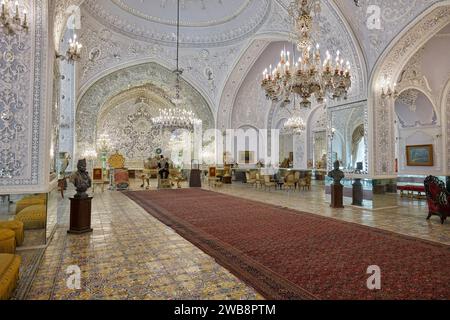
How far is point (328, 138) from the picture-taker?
816cm

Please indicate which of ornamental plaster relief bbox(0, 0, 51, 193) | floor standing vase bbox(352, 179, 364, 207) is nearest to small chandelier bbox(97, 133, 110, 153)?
ornamental plaster relief bbox(0, 0, 51, 193)

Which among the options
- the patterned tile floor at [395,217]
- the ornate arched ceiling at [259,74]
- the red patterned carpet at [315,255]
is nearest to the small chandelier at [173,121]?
the ornate arched ceiling at [259,74]

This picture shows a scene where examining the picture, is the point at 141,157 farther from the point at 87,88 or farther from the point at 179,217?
the point at 179,217

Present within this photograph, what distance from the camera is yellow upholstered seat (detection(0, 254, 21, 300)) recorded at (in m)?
2.02

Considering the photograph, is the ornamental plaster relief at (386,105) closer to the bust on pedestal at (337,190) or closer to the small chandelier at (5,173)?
the bust on pedestal at (337,190)

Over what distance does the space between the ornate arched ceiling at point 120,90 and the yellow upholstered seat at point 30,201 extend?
9.70 metres

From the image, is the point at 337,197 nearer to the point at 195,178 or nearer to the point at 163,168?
the point at 195,178

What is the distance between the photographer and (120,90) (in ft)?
44.1

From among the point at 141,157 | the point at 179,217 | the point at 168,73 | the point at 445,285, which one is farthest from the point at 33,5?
the point at 141,157

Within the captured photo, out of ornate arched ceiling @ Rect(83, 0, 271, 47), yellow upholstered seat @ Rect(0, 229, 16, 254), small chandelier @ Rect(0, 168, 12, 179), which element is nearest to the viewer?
yellow upholstered seat @ Rect(0, 229, 16, 254)

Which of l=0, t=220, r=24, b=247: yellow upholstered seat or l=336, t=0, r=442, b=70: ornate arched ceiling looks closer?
l=0, t=220, r=24, b=247: yellow upholstered seat

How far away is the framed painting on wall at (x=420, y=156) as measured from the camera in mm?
10234

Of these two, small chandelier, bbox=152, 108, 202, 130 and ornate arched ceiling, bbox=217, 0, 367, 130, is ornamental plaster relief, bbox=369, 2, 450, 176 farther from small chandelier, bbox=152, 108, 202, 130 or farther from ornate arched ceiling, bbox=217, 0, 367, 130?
small chandelier, bbox=152, 108, 202, 130

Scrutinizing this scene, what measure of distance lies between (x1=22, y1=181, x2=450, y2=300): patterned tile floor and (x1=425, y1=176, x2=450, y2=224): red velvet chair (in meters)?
0.23
